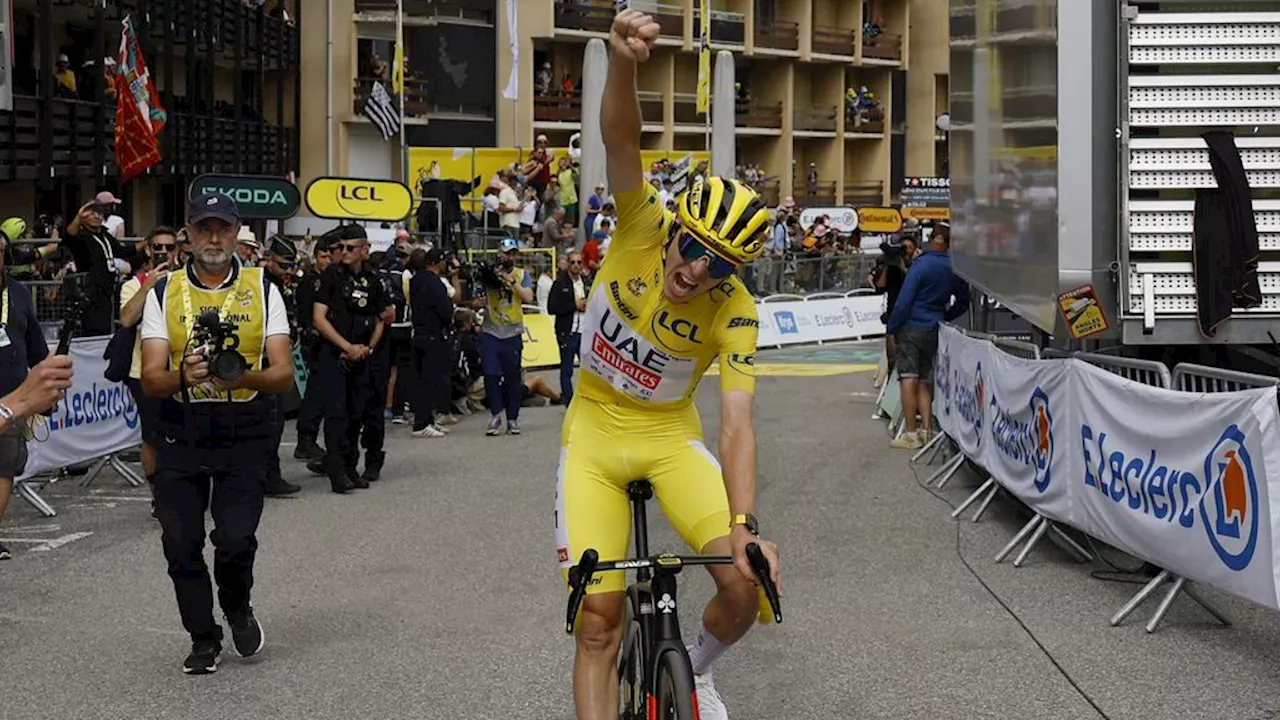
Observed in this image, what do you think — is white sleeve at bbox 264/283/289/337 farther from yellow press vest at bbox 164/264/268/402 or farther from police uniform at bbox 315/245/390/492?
police uniform at bbox 315/245/390/492

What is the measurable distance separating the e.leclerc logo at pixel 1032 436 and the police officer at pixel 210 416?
4845 mm

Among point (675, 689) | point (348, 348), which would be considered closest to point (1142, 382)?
point (675, 689)

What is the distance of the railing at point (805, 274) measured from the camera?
117 feet

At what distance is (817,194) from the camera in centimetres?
7138

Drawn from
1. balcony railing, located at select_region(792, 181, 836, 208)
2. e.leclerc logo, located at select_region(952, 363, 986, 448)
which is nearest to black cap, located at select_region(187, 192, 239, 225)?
e.leclerc logo, located at select_region(952, 363, 986, 448)

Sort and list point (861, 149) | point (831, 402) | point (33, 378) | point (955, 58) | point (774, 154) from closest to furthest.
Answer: point (33, 378) < point (955, 58) < point (831, 402) < point (774, 154) < point (861, 149)

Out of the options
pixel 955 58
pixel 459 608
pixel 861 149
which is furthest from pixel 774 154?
pixel 459 608

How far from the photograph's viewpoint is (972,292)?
1770 centimetres

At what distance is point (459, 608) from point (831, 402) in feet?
46.2

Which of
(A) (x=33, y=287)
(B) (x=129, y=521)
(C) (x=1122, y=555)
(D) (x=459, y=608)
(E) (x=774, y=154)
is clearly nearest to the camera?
(D) (x=459, y=608)

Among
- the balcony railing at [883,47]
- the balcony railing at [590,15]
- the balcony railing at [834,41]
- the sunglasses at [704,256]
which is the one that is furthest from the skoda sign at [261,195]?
the balcony railing at [883,47]

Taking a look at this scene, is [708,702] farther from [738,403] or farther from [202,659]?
[202,659]

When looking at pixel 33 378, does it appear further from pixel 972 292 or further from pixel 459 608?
pixel 972 292

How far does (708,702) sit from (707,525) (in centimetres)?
61
